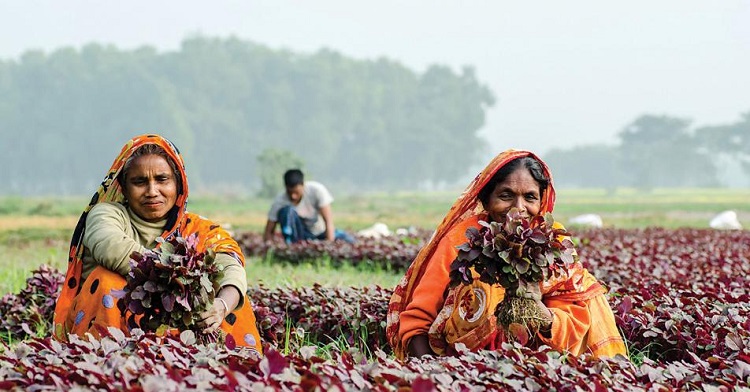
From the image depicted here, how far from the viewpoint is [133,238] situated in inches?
153

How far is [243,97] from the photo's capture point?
61938mm

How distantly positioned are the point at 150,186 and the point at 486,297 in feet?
5.41

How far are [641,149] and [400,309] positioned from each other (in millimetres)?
72511

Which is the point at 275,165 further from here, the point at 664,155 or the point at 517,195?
the point at 664,155

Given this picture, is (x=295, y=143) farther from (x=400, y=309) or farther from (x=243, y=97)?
(x=400, y=309)

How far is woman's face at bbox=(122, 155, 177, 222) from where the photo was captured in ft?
12.5

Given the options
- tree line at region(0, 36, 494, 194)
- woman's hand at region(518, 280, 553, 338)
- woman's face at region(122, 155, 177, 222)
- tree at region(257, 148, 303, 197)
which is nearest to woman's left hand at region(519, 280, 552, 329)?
woman's hand at region(518, 280, 553, 338)

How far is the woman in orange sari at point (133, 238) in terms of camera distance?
142 inches

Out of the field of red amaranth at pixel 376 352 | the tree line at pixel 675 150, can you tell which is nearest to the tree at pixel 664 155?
the tree line at pixel 675 150

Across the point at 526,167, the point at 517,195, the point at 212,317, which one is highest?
the point at 526,167

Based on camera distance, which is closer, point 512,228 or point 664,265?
point 512,228

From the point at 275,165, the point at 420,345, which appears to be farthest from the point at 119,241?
the point at 275,165

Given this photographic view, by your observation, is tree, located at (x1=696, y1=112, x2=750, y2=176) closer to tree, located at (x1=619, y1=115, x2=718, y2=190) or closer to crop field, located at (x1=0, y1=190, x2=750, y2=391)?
tree, located at (x1=619, y1=115, x2=718, y2=190)

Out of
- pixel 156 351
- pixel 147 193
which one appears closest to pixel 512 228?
pixel 156 351
